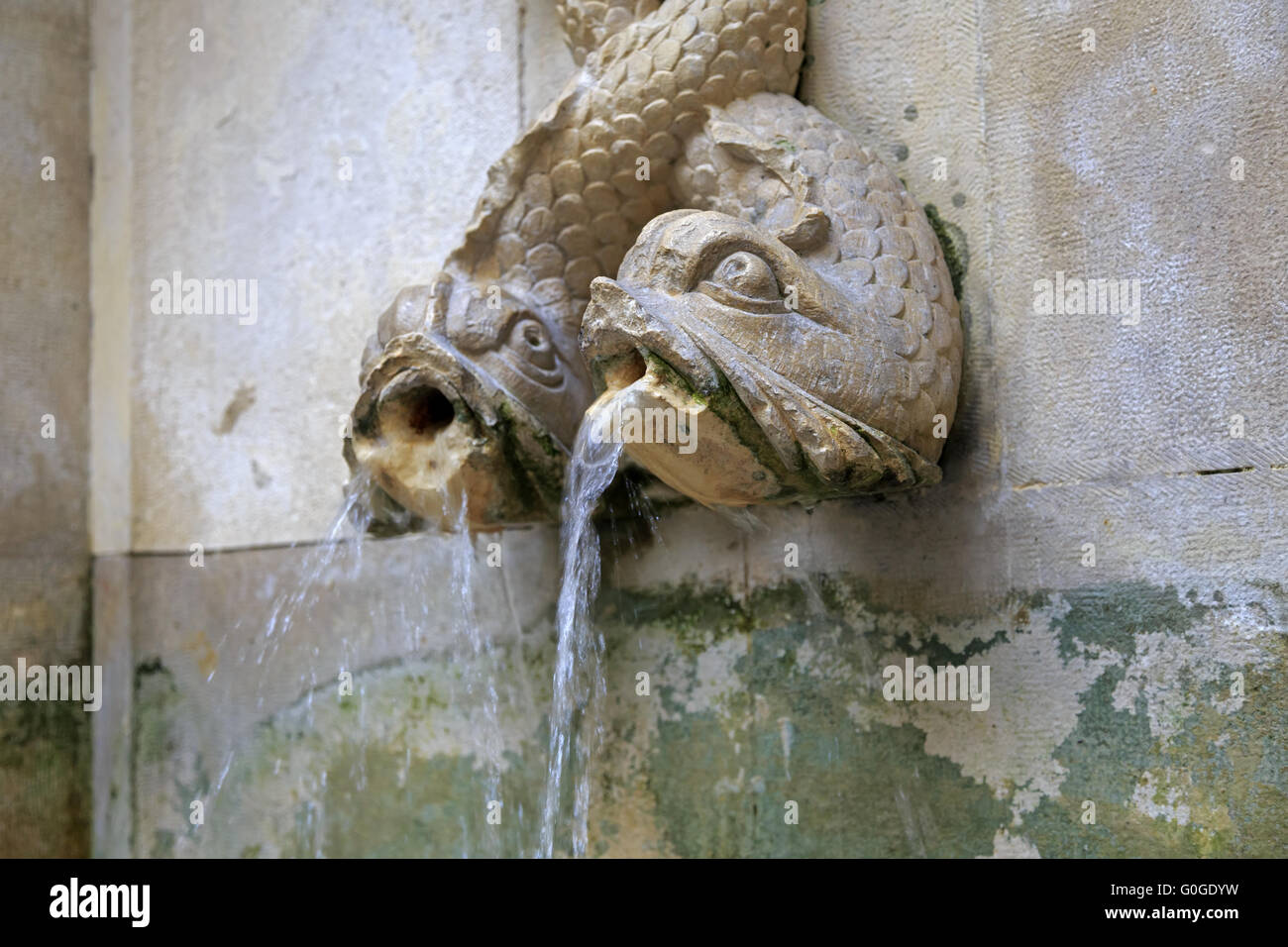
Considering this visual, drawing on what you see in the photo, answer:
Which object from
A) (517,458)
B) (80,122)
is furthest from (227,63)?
(517,458)

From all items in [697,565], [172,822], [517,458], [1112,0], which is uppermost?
[1112,0]

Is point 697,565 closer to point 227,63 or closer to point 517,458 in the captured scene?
point 517,458

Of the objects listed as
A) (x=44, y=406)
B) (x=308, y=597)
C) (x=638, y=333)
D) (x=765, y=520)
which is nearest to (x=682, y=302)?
(x=638, y=333)

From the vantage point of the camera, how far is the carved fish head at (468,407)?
199 cm

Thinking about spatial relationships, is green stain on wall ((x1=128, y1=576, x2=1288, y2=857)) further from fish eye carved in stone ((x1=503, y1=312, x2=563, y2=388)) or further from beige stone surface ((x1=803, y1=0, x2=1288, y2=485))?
fish eye carved in stone ((x1=503, y1=312, x2=563, y2=388))

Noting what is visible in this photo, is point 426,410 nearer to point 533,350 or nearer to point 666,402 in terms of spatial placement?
point 533,350

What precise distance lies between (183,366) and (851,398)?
2055 mm

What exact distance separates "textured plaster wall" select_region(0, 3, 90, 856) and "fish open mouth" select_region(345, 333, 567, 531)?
→ 1504mm

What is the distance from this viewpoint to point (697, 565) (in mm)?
2238

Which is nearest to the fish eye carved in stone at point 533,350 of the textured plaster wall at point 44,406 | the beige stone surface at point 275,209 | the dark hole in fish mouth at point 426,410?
the dark hole in fish mouth at point 426,410

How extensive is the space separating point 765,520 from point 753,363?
53 cm

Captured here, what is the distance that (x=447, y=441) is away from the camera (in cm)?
200

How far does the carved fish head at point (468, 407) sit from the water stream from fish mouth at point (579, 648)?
9 cm

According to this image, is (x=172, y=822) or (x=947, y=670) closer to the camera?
(x=947, y=670)
